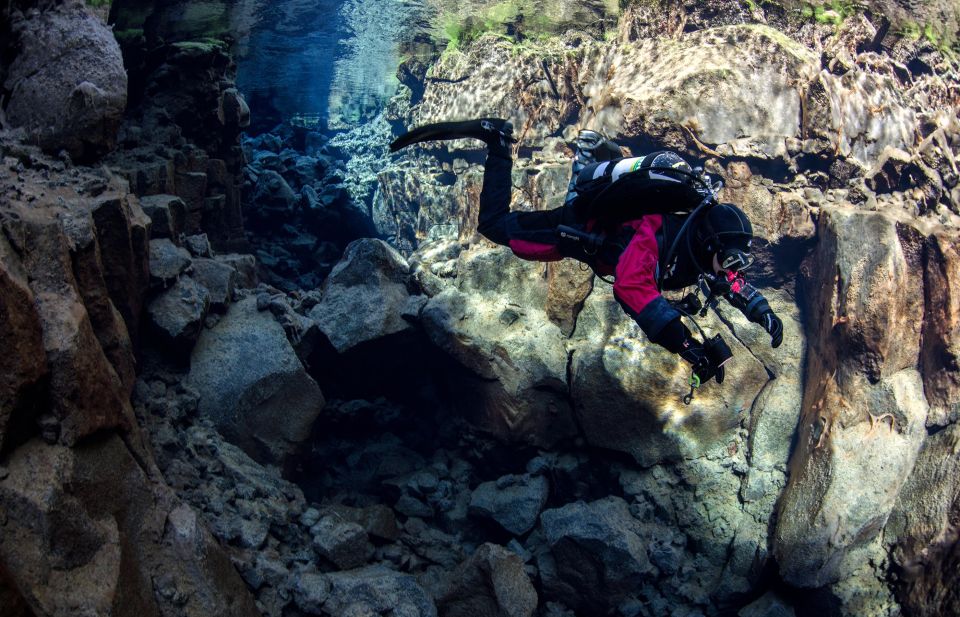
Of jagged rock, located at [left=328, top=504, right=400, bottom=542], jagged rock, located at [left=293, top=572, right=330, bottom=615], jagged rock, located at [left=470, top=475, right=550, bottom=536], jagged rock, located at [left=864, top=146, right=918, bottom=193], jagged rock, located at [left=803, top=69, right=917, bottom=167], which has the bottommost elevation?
jagged rock, located at [left=470, top=475, right=550, bottom=536]

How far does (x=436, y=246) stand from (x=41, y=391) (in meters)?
6.22

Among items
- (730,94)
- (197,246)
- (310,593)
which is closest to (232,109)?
(197,246)

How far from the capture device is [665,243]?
151 inches

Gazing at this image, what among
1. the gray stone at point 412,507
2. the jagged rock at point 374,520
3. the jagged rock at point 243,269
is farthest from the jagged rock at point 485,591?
the jagged rock at point 243,269

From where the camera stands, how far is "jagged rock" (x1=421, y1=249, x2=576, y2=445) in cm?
627

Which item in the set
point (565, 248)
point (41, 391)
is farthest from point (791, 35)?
point (41, 391)

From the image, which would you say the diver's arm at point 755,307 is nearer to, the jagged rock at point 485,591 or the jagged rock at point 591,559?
the jagged rock at point 591,559

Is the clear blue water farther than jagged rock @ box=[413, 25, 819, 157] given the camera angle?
Yes

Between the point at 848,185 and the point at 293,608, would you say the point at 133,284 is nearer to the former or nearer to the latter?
the point at 293,608

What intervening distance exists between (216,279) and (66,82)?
6.55ft

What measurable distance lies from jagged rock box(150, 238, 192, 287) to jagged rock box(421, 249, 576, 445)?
257 cm

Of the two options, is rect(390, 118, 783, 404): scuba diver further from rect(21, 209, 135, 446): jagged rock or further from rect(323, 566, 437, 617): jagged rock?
rect(21, 209, 135, 446): jagged rock

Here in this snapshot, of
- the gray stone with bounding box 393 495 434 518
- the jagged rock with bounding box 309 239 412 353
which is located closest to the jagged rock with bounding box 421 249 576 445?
the jagged rock with bounding box 309 239 412 353

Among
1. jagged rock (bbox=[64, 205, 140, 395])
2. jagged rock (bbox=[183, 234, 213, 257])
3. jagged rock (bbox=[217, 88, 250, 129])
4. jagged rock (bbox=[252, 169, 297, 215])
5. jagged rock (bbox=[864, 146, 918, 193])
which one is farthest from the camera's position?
jagged rock (bbox=[252, 169, 297, 215])
